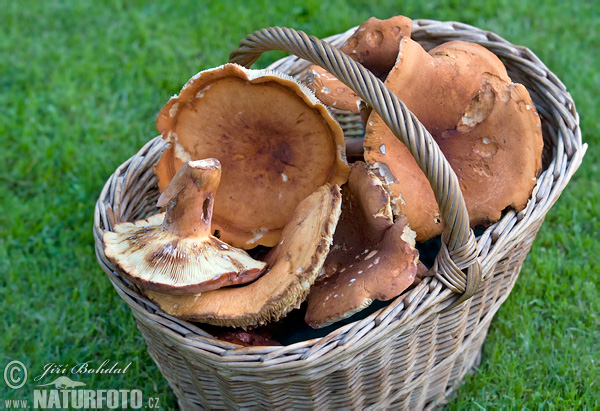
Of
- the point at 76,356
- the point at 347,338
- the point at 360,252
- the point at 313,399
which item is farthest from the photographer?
the point at 76,356

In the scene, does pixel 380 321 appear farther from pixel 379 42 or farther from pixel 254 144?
pixel 379 42

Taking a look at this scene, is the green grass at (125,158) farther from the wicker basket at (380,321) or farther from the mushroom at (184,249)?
the mushroom at (184,249)

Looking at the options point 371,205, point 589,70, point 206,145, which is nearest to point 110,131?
point 206,145

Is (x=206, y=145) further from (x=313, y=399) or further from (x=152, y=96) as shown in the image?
(x=152, y=96)
